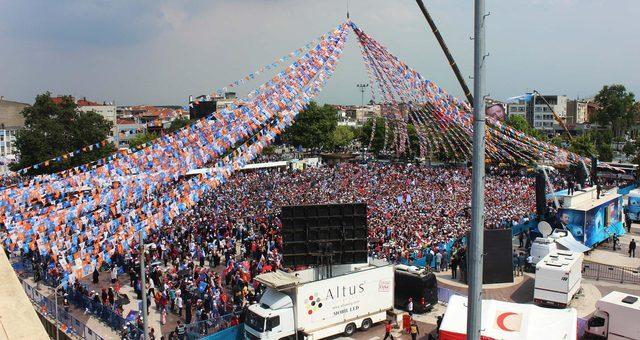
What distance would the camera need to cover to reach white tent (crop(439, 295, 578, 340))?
13.5 m

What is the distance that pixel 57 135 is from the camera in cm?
5094

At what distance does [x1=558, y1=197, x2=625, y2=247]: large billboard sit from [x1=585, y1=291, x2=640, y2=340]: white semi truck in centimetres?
1059

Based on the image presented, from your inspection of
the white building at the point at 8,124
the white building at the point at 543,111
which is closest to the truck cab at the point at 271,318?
the white building at the point at 8,124

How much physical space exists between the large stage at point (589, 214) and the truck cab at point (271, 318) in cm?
1673

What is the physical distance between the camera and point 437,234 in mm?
26625

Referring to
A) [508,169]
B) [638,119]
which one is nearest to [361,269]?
[508,169]

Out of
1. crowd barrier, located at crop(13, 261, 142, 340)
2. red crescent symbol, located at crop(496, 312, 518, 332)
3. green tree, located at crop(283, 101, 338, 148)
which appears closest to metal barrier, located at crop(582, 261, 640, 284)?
red crescent symbol, located at crop(496, 312, 518, 332)

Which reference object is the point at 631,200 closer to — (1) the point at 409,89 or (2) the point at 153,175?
(1) the point at 409,89

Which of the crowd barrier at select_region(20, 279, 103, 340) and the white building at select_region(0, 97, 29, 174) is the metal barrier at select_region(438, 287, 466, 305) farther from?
the white building at select_region(0, 97, 29, 174)

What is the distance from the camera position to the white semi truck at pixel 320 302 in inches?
619

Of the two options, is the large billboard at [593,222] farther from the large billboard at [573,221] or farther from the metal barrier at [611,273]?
the metal barrier at [611,273]

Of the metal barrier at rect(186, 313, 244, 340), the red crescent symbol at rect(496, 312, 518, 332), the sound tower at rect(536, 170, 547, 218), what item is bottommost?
the metal barrier at rect(186, 313, 244, 340)

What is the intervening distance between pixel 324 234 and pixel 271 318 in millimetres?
3527

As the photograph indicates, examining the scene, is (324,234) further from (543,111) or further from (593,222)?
(543,111)
